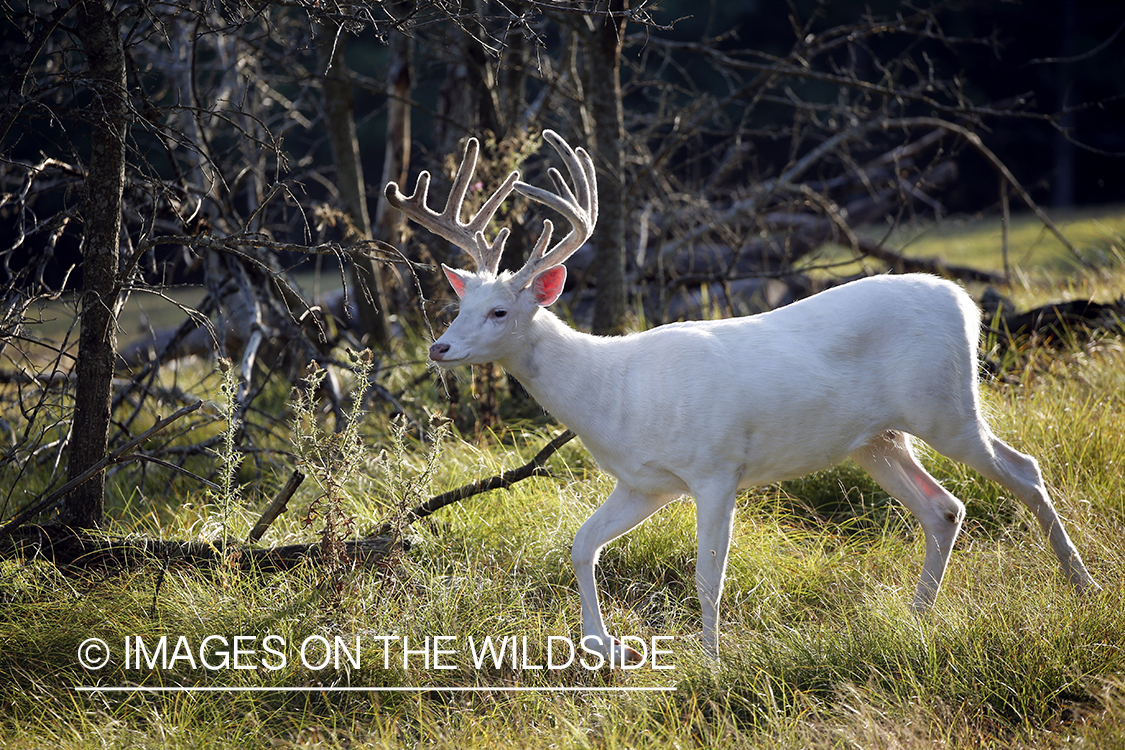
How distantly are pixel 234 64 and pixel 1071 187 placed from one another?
1130 inches

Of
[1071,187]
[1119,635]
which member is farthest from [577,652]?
[1071,187]

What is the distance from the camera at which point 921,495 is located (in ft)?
12.6

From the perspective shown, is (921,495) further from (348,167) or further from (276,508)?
(348,167)

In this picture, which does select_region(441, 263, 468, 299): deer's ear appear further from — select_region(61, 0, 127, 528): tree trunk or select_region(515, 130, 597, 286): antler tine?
select_region(61, 0, 127, 528): tree trunk

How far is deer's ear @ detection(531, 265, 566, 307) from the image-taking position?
11.6ft

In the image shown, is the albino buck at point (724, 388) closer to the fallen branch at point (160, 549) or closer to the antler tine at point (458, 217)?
the antler tine at point (458, 217)

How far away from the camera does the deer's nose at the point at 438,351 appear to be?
11.0 feet

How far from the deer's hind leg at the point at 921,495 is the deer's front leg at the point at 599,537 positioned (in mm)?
999

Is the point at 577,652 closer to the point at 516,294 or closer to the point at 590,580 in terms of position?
the point at 590,580

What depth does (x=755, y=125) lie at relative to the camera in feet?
79.8

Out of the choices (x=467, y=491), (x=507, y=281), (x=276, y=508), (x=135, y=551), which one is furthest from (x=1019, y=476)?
(x=135, y=551)

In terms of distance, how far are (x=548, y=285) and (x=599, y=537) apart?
103cm

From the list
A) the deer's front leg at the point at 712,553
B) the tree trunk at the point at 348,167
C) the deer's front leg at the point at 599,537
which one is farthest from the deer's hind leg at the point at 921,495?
the tree trunk at the point at 348,167

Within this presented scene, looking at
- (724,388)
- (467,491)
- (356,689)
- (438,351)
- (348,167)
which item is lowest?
(356,689)
